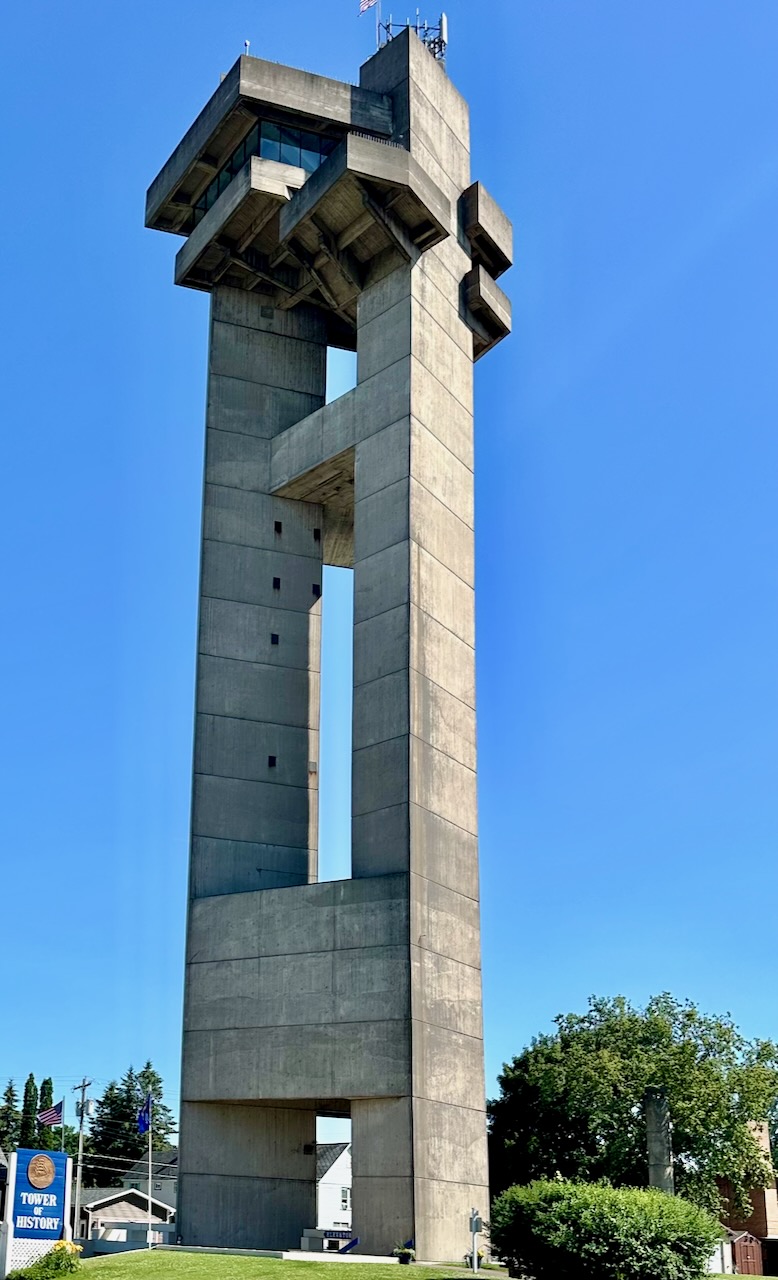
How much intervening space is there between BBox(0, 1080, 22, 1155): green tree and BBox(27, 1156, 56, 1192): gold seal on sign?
54.0 meters

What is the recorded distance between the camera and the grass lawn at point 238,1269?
92.6 feet

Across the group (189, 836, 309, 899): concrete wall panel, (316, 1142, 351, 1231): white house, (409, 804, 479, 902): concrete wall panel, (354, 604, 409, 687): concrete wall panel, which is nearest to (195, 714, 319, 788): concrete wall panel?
(189, 836, 309, 899): concrete wall panel

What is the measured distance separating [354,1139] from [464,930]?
6.45m

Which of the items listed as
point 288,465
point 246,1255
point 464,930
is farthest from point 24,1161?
point 288,465

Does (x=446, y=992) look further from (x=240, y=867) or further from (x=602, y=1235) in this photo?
(x=602, y=1235)

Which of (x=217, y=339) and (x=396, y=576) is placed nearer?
(x=396, y=576)

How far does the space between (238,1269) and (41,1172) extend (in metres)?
5.77

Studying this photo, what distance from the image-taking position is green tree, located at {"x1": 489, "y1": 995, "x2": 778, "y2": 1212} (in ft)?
139

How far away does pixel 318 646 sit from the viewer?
46219 mm

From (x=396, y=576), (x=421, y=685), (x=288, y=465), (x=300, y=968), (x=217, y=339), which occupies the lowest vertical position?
(x=300, y=968)

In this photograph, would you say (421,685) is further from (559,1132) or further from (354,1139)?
(559,1132)

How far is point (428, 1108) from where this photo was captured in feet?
116

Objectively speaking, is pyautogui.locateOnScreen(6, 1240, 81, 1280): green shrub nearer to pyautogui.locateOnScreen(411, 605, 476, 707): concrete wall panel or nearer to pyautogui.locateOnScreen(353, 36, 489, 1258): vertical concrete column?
pyautogui.locateOnScreen(353, 36, 489, 1258): vertical concrete column

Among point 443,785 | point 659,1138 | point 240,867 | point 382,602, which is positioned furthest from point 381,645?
point 659,1138
